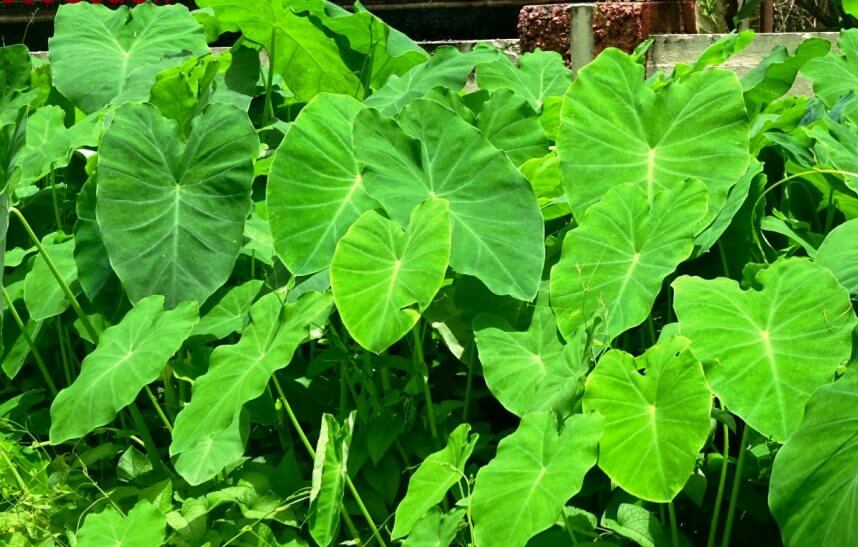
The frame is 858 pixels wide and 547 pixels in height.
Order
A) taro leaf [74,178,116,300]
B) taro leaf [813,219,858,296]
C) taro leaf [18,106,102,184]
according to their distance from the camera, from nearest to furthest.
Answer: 1. taro leaf [813,219,858,296]
2. taro leaf [74,178,116,300]
3. taro leaf [18,106,102,184]

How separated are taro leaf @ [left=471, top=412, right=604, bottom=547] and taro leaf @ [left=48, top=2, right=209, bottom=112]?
1.27 meters

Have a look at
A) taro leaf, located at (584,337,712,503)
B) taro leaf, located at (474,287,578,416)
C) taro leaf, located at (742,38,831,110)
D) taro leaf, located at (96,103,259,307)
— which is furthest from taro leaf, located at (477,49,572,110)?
taro leaf, located at (584,337,712,503)

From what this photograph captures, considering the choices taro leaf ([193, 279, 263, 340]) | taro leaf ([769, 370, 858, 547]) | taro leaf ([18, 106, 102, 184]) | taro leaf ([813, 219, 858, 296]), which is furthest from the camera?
taro leaf ([18, 106, 102, 184])

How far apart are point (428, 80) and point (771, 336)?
2.92 feet

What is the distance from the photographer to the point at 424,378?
1522 mm

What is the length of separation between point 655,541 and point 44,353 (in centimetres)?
123

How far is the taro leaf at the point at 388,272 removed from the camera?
1358 millimetres

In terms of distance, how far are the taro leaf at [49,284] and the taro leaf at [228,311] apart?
281mm

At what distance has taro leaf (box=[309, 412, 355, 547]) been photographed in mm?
1363

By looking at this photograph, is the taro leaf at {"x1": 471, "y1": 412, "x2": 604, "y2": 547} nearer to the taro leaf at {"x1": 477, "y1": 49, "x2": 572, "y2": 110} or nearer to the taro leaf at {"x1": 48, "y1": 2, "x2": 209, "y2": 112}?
the taro leaf at {"x1": 477, "y1": 49, "x2": 572, "y2": 110}

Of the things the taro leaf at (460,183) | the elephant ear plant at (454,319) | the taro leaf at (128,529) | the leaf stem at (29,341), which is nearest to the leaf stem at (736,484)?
the elephant ear plant at (454,319)

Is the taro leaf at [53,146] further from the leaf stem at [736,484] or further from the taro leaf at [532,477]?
the leaf stem at [736,484]

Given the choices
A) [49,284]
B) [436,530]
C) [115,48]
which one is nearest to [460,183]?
[436,530]

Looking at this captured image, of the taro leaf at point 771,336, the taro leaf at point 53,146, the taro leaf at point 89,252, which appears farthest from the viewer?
the taro leaf at point 53,146
